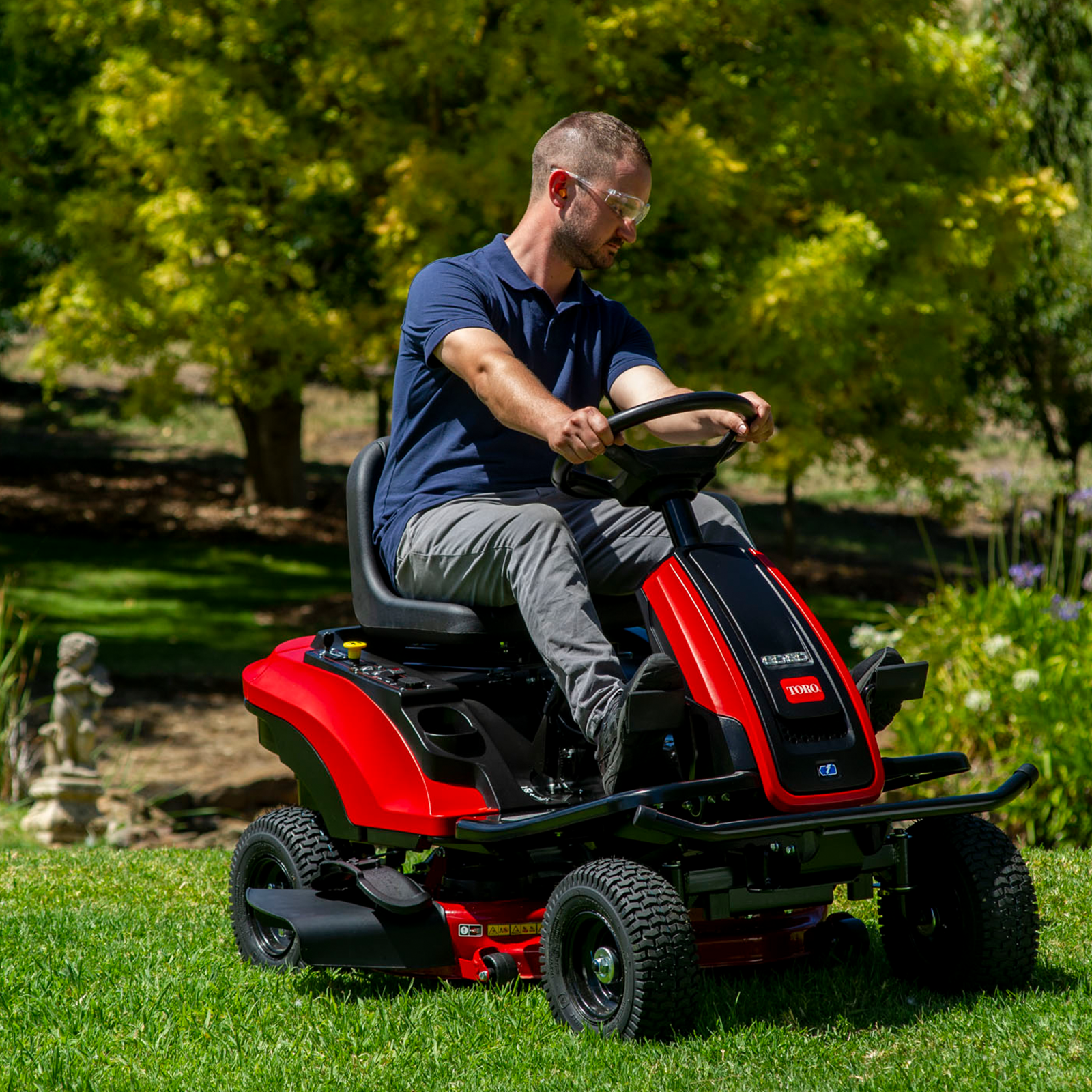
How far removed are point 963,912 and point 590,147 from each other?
1.90 meters

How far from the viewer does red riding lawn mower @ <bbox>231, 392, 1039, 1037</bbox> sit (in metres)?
2.70

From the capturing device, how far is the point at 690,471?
10.1 ft

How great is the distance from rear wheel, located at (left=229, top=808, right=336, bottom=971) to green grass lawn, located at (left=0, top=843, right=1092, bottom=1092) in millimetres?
80

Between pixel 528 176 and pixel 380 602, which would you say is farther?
Result: pixel 528 176

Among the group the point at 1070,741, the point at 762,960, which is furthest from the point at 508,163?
the point at 762,960

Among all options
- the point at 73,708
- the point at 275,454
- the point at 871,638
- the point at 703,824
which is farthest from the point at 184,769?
the point at 275,454

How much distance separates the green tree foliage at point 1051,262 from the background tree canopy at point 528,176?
1.12 metres

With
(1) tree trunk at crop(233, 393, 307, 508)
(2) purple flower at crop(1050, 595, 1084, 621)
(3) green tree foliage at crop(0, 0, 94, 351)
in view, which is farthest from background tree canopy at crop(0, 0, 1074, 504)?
(1) tree trunk at crop(233, 393, 307, 508)

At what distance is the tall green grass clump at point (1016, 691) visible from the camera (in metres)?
5.07

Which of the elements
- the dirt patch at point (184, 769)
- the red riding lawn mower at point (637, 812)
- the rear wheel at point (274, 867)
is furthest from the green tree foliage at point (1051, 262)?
the rear wheel at point (274, 867)

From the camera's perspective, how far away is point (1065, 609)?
18.2ft

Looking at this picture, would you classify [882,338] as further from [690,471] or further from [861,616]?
[690,471]

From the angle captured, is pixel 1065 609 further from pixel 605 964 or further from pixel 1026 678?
pixel 605 964

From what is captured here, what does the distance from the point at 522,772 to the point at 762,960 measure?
0.67 meters
